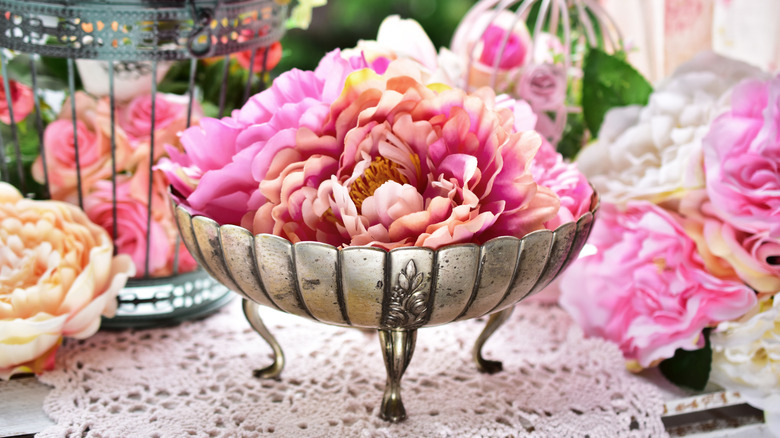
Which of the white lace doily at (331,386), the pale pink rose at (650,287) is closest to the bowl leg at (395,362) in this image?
the white lace doily at (331,386)

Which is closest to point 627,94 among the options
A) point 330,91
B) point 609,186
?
point 609,186

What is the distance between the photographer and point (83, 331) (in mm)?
616

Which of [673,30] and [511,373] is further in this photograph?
[673,30]

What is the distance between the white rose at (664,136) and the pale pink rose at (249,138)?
0.29 metres

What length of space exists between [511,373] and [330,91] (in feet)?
1.01

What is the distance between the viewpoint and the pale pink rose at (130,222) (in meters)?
0.66

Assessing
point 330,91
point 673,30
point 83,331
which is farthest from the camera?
point 673,30

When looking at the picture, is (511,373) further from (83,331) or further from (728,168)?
(83,331)

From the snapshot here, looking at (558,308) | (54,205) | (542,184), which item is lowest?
(558,308)

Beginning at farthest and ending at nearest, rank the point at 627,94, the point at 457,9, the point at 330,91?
the point at 457,9 < the point at 627,94 < the point at 330,91

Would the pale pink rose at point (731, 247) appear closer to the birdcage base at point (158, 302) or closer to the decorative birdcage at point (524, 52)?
the decorative birdcage at point (524, 52)

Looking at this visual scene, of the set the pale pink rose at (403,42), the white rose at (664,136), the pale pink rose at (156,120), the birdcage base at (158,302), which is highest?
the pale pink rose at (403,42)

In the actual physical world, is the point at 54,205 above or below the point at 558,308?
above

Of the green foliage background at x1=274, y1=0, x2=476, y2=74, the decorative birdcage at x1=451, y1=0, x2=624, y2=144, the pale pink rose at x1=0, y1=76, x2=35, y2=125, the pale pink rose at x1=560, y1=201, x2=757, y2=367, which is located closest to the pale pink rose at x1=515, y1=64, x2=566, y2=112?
the decorative birdcage at x1=451, y1=0, x2=624, y2=144
